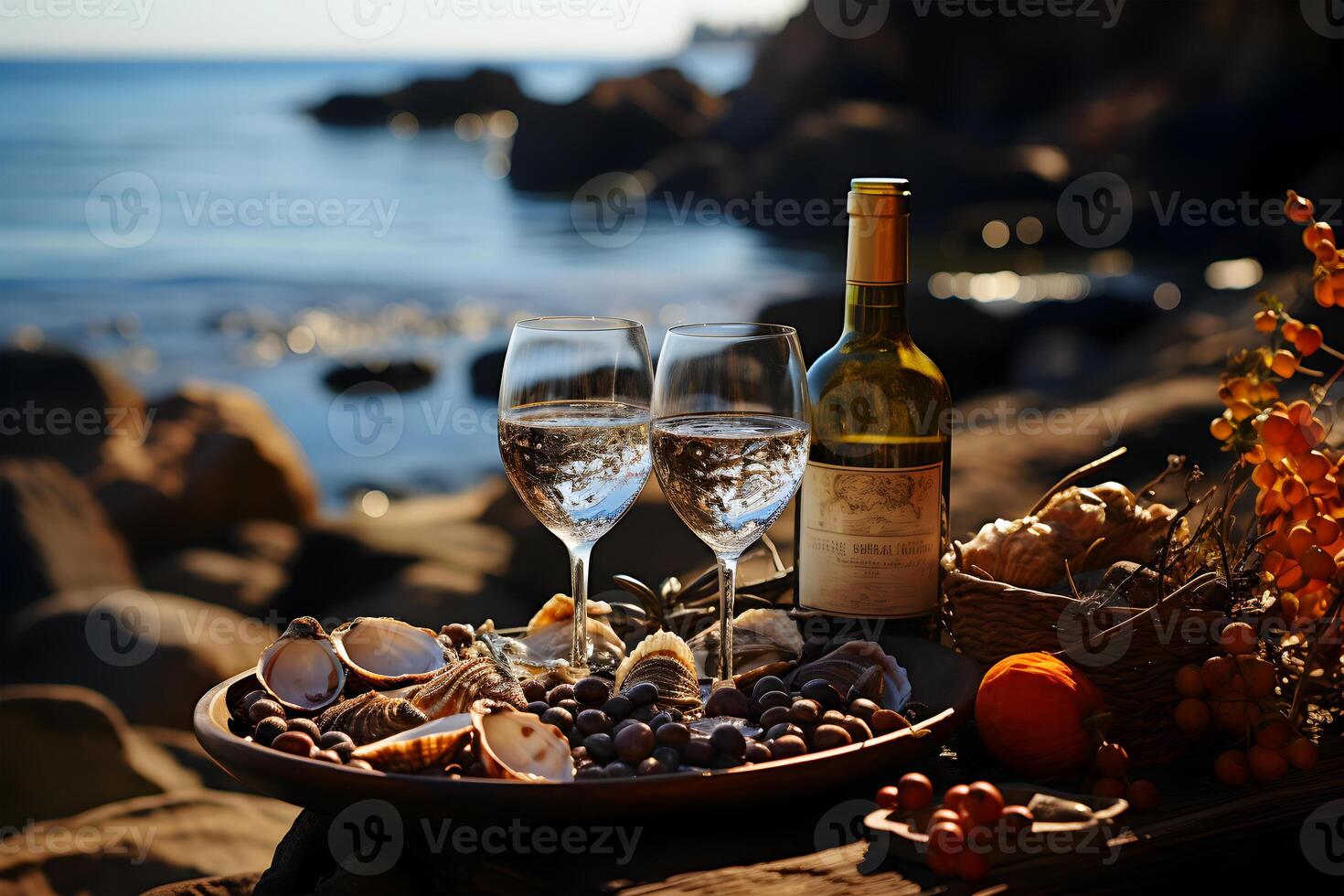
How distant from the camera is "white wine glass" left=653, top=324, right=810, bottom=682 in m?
1.46

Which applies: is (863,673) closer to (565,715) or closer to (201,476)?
(565,715)

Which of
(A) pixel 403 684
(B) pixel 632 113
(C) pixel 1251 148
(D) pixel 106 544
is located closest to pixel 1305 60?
(C) pixel 1251 148

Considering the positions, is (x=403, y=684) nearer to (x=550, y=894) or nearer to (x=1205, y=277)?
(x=550, y=894)

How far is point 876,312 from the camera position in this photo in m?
1.73

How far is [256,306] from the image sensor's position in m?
8.60

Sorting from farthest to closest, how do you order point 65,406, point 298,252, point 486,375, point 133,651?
point 298,252 < point 486,375 < point 65,406 < point 133,651

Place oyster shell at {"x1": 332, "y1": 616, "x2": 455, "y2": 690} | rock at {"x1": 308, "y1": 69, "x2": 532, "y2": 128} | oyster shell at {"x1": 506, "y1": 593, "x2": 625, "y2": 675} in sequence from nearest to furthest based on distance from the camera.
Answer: oyster shell at {"x1": 332, "y1": 616, "x2": 455, "y2": 690}, oyster shell at {"x1": 506, "y1": 593, "x2": 625, "y2": 675}, rock at {"x1": 308, "y1": 69, "x2": 532, "y2": 128}

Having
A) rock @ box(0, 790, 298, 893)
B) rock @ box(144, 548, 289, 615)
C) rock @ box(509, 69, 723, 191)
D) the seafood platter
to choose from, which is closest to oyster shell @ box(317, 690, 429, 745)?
the seafood platter

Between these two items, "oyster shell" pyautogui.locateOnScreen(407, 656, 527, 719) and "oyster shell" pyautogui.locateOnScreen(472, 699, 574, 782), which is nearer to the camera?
"oyster shell" pyautogui.locateOnScreen(472, 699, 574, 782)

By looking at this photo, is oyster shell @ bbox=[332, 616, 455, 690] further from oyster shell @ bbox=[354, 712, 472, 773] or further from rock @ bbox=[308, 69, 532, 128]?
rock @ bbox=[308, 69, 532, 128]

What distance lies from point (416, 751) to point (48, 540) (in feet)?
13.6

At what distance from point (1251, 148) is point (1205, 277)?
5.84 ft

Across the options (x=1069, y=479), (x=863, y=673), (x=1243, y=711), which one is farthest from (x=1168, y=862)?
(x=1069, y=479)

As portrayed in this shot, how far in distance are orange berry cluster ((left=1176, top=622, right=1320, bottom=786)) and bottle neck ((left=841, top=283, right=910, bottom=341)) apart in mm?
612
